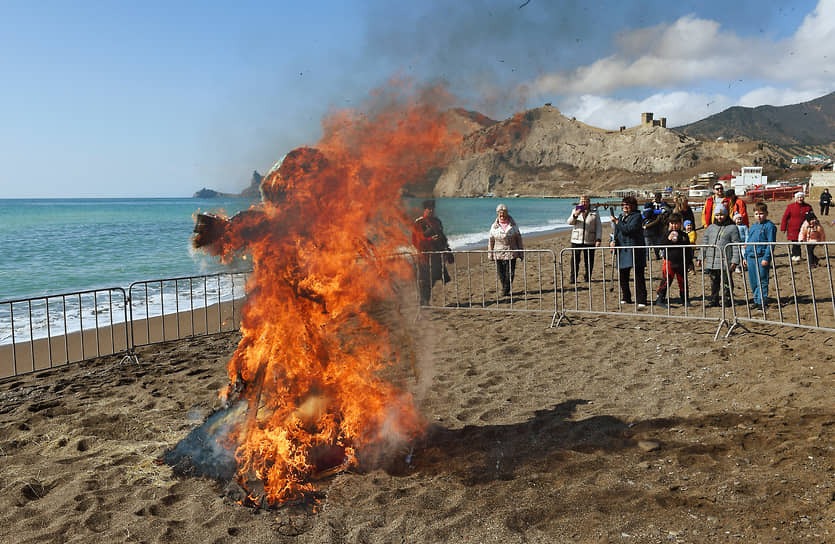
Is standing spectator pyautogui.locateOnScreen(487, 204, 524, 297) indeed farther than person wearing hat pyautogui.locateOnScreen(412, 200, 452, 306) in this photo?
Yes

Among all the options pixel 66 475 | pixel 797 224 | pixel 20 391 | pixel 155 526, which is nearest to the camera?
pixel 155 526

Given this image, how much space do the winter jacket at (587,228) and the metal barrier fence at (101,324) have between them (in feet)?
24.3

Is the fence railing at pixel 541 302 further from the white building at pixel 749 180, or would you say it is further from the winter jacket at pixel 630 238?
the white building at pixel 749 180

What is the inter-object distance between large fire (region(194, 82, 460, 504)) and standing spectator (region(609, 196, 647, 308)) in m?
6.32

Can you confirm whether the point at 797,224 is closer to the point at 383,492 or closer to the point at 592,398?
the point at 592,398

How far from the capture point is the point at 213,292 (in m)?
16.2

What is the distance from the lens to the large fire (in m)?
4.56

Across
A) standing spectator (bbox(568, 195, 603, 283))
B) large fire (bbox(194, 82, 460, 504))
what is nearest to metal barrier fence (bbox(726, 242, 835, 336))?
standing spectator (bbox(568, 195, 603, 283))

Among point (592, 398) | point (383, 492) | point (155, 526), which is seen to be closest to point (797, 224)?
point (592, 398)

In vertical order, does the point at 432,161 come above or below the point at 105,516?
above

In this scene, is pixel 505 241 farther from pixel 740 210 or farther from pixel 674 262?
pixel 740 210

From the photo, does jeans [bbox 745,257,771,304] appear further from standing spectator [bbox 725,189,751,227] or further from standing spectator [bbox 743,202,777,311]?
standing spectator [bbox 725,189,751,227]

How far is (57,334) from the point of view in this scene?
11.1 metres

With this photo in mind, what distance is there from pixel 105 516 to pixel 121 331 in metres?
8.07
